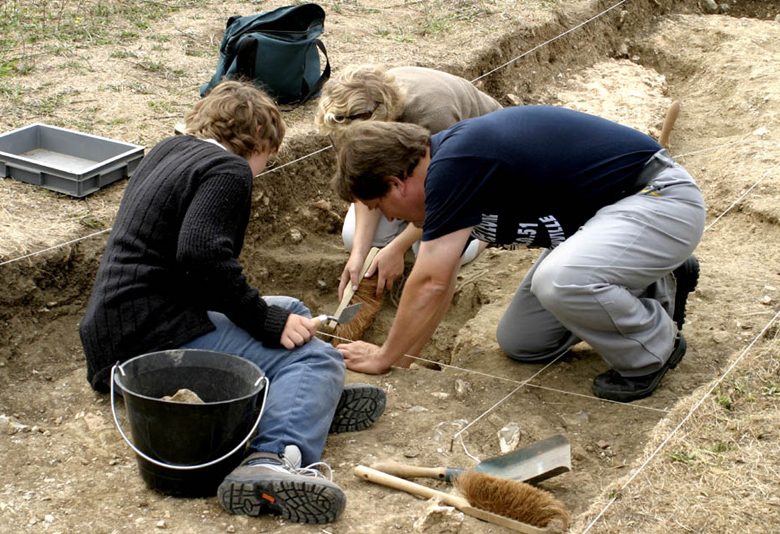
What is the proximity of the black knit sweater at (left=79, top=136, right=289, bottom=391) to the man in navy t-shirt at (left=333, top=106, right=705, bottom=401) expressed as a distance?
489 millimetres

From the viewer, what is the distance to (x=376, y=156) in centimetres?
339

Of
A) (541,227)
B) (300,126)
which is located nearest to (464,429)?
(541,227)

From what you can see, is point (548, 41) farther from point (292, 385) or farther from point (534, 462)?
point (292, 385)

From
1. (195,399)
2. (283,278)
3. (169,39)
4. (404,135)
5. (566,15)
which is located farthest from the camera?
(566,15)

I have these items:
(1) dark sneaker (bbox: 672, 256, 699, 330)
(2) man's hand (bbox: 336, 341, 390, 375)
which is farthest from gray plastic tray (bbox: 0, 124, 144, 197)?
(1) dark sneaker (bbox: 672, 256, 699, 330)

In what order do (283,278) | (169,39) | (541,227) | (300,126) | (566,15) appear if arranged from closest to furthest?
1. (541,227)
2. (283,278)
3. (300,126)
4. (169,39)
5. (566,15)

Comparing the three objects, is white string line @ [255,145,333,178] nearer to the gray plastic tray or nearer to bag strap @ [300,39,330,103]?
bag strap @ [300,39,330,103]

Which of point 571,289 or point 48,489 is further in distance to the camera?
point 571,289

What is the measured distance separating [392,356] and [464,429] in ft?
1.56

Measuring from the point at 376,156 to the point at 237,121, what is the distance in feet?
1.66

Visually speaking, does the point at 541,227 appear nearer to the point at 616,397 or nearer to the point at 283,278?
the point at 616,397

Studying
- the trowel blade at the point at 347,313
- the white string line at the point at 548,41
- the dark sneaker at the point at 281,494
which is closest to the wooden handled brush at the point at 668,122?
the white string line at the point at 548,41

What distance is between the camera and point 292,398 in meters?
3.21

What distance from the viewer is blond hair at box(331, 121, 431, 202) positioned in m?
3.40
